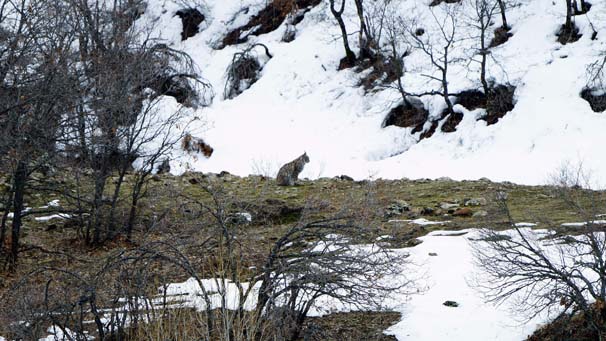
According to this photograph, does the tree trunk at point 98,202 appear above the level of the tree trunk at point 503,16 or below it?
below

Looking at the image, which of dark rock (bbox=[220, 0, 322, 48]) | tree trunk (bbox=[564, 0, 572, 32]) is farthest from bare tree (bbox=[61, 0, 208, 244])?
dark rock (bbox=[220, 0, 322, 48])

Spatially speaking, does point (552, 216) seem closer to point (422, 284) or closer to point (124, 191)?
point (422, 284)

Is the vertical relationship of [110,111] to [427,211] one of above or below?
above

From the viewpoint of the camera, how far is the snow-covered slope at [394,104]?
763 inches

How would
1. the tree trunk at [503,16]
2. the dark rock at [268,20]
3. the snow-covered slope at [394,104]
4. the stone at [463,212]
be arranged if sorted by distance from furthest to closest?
the dark rock at [268,20] → the tree trunk at [503,16] → the snow-covered slope at [394,104] → the stone at [463,212]

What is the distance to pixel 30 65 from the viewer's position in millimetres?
10805

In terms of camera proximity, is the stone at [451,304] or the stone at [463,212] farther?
the stone at [463,212]

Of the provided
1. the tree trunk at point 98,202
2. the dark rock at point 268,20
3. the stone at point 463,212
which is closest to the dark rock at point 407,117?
the dark rock at point 268,20

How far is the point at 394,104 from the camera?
2356 centimetres

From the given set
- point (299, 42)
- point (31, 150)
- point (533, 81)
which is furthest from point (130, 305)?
point (299, 42)

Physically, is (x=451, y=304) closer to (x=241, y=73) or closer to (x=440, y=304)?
(x=440, y=304)

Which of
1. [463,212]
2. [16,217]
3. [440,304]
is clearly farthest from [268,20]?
[440,304]

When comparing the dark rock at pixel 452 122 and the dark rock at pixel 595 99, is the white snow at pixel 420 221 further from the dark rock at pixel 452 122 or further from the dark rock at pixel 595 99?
the dark rock at pixel 595 99

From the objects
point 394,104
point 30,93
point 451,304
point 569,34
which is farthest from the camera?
point 394,104
